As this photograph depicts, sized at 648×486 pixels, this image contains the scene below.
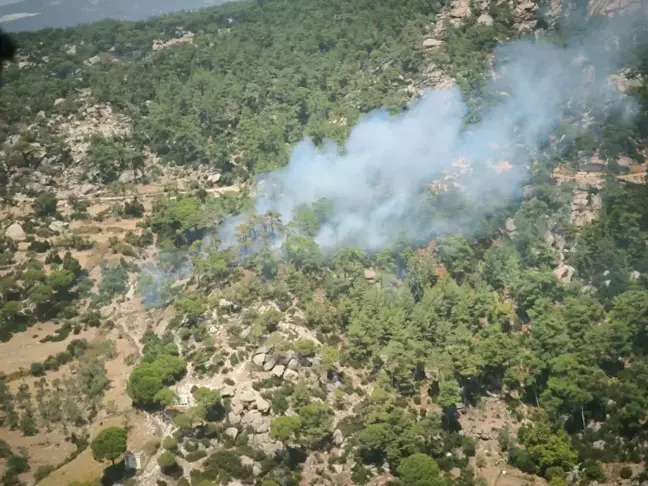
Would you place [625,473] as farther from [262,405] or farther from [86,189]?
[86,189]

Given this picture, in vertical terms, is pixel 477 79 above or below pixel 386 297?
above

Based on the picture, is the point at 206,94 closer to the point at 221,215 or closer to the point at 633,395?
the point at 221,215

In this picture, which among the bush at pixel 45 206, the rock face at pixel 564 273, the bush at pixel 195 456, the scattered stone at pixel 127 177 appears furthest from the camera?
the scattered stone at pixel 127 177

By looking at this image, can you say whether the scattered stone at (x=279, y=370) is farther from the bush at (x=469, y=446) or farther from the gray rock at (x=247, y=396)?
the bush at (x=469, y=446)

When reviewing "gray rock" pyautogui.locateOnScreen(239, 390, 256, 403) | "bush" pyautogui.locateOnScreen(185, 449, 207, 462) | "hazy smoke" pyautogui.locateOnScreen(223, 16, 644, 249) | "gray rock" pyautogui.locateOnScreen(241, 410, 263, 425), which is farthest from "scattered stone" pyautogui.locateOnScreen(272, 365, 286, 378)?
"hazy smoke" pyautogui.locateOnScreen(223, 16, 644, 249)

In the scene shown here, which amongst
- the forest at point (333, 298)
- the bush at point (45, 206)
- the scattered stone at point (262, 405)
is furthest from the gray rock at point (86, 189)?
the scattered stone at point (262, 405)

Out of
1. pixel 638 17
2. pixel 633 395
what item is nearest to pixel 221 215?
pixel 633 395

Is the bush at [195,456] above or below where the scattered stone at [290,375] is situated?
below
